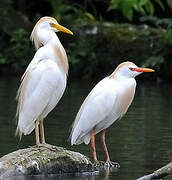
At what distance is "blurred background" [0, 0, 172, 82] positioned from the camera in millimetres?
25078

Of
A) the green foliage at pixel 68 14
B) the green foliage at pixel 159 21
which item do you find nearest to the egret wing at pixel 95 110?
the green foliage at pixel 159 21

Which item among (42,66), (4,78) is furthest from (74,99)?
(42,66)

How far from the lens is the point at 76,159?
9961 mm

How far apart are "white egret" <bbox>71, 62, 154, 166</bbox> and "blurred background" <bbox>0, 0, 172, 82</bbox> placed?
13.4 m

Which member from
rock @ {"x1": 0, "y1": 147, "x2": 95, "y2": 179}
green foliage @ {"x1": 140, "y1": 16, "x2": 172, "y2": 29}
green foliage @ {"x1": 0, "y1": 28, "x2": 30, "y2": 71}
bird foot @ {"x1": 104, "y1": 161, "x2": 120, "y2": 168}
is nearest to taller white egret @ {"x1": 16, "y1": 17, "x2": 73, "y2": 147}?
rock @ {"x1": 0, "y1": 147, "x2": 95, "y2": 179}

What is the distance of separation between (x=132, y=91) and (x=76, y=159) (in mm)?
1391

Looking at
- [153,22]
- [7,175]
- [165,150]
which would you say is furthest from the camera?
[153,22]

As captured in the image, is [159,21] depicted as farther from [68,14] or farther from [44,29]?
[44,29]

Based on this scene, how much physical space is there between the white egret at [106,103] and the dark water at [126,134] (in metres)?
0.61

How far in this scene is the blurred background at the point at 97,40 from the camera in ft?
82.3

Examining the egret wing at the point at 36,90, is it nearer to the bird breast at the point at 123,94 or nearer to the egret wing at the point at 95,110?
the egret wing at the point at 95,110

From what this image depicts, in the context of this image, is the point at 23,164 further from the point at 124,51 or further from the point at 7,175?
the point at 124,51

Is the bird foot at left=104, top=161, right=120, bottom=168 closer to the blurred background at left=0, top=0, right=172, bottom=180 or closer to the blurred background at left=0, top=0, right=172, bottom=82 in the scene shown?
the blurred background at left=0, top=0, right=172, bottom=180

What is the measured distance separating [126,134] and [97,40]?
1353cm
